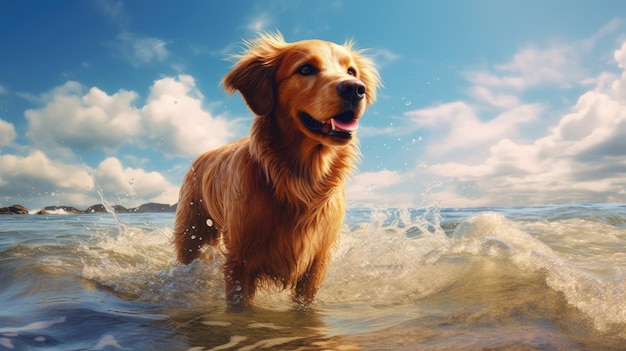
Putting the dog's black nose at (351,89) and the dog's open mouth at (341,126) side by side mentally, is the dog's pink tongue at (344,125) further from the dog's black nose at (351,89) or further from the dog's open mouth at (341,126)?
the dog's black nose at (351,89)

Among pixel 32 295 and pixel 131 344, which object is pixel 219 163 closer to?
pixel 32 295

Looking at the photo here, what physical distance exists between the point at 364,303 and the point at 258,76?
1.99 meters

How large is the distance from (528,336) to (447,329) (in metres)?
0.44

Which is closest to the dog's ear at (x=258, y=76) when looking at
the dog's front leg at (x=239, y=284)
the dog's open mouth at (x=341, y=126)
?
the dog's open mouth at (x=341, y=126)

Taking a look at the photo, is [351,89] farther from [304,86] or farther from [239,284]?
[239,284]

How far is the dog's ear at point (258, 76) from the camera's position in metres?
3.76

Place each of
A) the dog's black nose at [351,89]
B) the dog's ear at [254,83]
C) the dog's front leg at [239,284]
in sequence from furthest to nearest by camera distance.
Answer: the dog's front leg at [239,284], the dog's ear at [254,83], the dog's black nose at [351,89]

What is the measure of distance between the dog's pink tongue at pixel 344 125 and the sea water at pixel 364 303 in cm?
128

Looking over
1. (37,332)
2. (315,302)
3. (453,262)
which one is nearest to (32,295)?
(37,332)

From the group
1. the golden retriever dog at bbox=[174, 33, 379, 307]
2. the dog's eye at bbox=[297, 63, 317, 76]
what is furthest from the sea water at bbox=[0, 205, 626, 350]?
the dog's eye at bbox=[297, 63, 317, 76]

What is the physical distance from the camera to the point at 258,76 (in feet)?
12.7

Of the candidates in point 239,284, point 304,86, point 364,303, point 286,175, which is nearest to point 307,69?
point 304,86

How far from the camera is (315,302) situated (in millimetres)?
4113

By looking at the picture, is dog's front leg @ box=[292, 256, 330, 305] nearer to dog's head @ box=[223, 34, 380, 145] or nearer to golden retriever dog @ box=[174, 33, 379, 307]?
golden retriever dog @ box=[174, 33, 379, 307]
